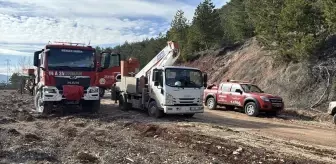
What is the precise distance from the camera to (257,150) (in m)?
10.6

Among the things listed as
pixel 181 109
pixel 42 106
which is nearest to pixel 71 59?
pixel 42 106

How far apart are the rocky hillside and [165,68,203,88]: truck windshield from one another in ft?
30.1

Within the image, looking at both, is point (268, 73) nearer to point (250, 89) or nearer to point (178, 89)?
point (250, 89)

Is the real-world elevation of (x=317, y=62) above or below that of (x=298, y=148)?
above

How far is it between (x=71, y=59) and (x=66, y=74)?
0.72 meters

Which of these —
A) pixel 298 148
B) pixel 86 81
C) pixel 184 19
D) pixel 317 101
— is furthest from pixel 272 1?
pixel 184 19

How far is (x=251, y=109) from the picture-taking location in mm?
21109

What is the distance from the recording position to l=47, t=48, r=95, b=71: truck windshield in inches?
700

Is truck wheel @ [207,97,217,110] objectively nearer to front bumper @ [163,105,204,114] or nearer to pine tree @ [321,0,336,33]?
front bumper @ [163,105,204,114]

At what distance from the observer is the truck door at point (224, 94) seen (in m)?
23.0

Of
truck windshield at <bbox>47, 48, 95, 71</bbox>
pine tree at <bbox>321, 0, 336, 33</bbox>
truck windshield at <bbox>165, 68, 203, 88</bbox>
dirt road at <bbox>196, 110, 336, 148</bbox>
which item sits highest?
pine tree at <bbox>321, 0, 336, 33</bbox>

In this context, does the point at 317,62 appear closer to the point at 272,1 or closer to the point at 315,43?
the point at 315,43

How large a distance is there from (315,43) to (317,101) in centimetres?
397

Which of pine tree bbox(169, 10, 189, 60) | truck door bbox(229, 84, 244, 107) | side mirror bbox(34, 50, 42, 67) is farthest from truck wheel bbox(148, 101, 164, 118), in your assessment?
pine tree bbox(169, 10, 189, 60)
